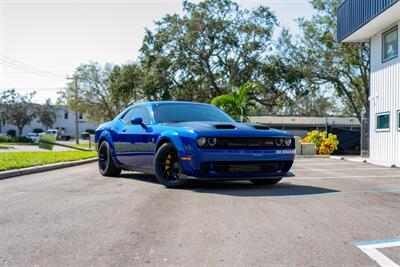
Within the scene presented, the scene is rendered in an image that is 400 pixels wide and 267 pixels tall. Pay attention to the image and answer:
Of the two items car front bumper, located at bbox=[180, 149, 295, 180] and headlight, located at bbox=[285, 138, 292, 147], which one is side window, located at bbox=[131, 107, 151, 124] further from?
headlight, located at bbox=[285, 138, 292, 147]

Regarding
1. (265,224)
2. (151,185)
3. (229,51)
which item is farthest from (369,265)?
(229,51)

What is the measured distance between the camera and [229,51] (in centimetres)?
3806

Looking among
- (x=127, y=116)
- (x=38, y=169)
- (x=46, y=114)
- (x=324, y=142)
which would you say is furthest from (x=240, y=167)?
(x=46, y=114)

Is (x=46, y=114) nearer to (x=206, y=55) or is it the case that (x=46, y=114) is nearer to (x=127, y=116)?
(x=206, y=55)

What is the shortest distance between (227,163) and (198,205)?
4.42ft

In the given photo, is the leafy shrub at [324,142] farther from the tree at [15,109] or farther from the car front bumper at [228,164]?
the tree at [15,109]

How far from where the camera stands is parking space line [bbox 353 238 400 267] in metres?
3.71

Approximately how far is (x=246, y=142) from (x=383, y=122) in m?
11.6

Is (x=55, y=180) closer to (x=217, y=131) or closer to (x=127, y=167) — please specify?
(x=127, y=167)

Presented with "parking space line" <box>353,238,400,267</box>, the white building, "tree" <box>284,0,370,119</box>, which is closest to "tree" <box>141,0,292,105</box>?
"tree" <box>284,0,370,119</box>

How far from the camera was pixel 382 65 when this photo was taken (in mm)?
17500

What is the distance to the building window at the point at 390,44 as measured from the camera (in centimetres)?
1644

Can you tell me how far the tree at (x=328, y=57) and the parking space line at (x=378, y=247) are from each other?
32.0m

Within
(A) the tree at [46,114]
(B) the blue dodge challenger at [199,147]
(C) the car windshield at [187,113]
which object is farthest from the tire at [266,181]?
(A) the tree at [46,114]
